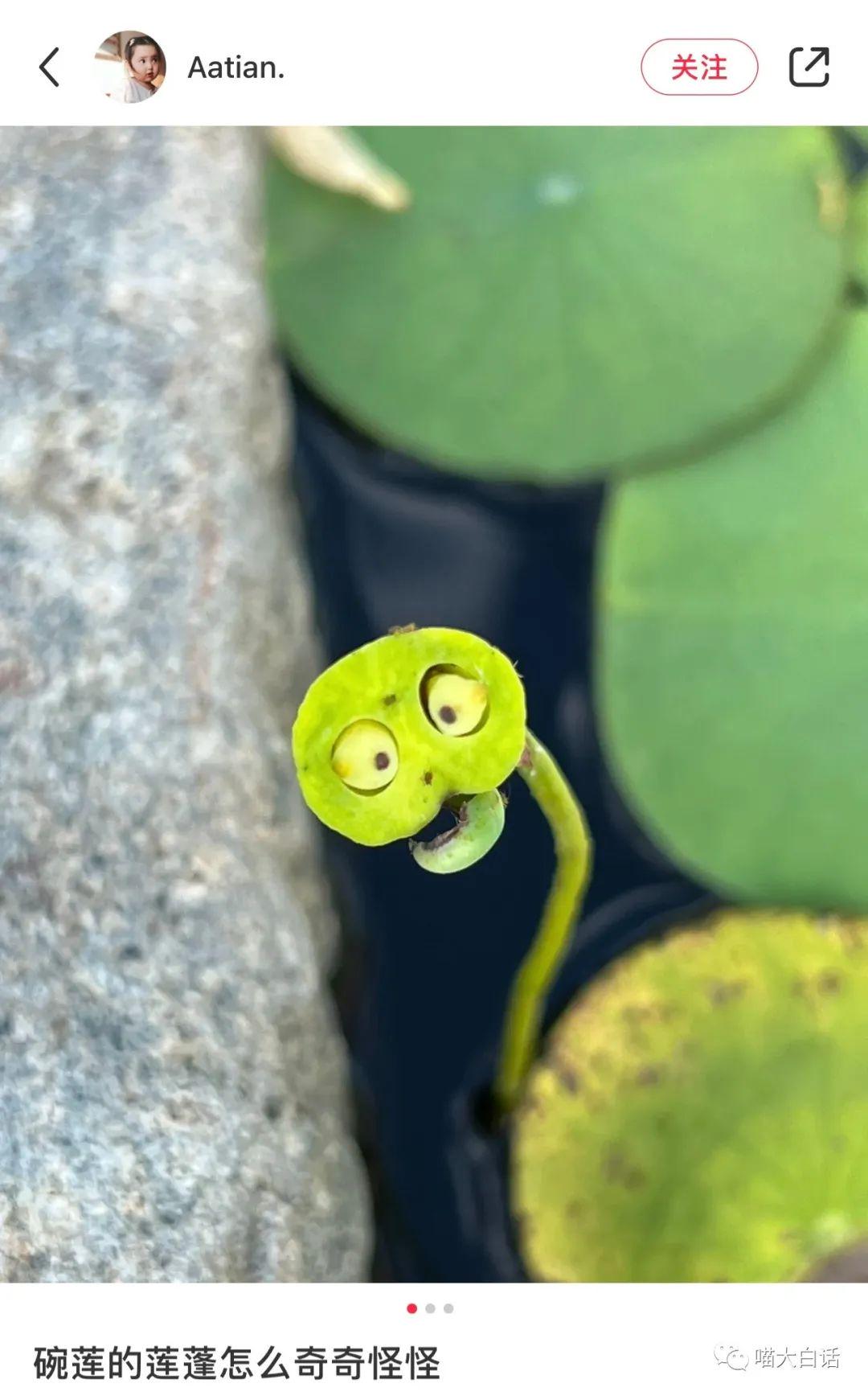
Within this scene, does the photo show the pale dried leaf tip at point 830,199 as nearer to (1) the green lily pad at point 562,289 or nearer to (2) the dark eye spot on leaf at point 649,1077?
(1) the green lily pad at point 562,289

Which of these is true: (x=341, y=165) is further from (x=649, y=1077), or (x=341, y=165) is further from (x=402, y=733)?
(x=649, y=1077)

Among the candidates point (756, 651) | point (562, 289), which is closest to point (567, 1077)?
point (756, 651)

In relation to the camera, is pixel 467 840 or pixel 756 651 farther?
pixel 756 651

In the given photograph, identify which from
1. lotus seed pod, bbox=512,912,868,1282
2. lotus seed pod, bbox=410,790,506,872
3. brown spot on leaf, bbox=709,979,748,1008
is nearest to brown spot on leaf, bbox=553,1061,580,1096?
lotus seed pod, bbox=512,912,868,1282
